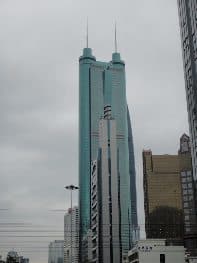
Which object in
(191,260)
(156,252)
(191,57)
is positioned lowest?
(191,260)

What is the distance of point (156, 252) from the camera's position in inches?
5645

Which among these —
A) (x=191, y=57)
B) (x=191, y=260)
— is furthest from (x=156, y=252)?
(x=191, y=57)

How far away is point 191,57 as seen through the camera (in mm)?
99750

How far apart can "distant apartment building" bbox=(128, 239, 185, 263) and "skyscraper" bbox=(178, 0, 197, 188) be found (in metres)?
50.7

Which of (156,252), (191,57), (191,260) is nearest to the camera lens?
(191,57)

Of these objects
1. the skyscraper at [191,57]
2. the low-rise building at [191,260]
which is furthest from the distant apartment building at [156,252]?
the skyscraper at [191,57]

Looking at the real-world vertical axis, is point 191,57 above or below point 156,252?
above

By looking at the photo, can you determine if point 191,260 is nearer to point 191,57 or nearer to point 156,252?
point 156,252

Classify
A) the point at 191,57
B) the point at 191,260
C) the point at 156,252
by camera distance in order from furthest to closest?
1. the point at 156,252
2. the point at 191,260
3. the point at 191,57

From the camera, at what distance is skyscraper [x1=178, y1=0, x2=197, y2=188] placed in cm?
9609

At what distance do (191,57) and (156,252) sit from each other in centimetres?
6722

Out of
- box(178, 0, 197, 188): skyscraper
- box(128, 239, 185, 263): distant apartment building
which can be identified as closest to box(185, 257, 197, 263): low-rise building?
box(128, 239, 185, 263): distant apartment building

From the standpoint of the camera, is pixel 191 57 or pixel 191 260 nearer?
pixel 191 57

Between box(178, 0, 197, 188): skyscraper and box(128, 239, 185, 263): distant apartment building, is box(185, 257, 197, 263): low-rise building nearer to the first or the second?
box(128, 239, 185, 263): distant apartment building
